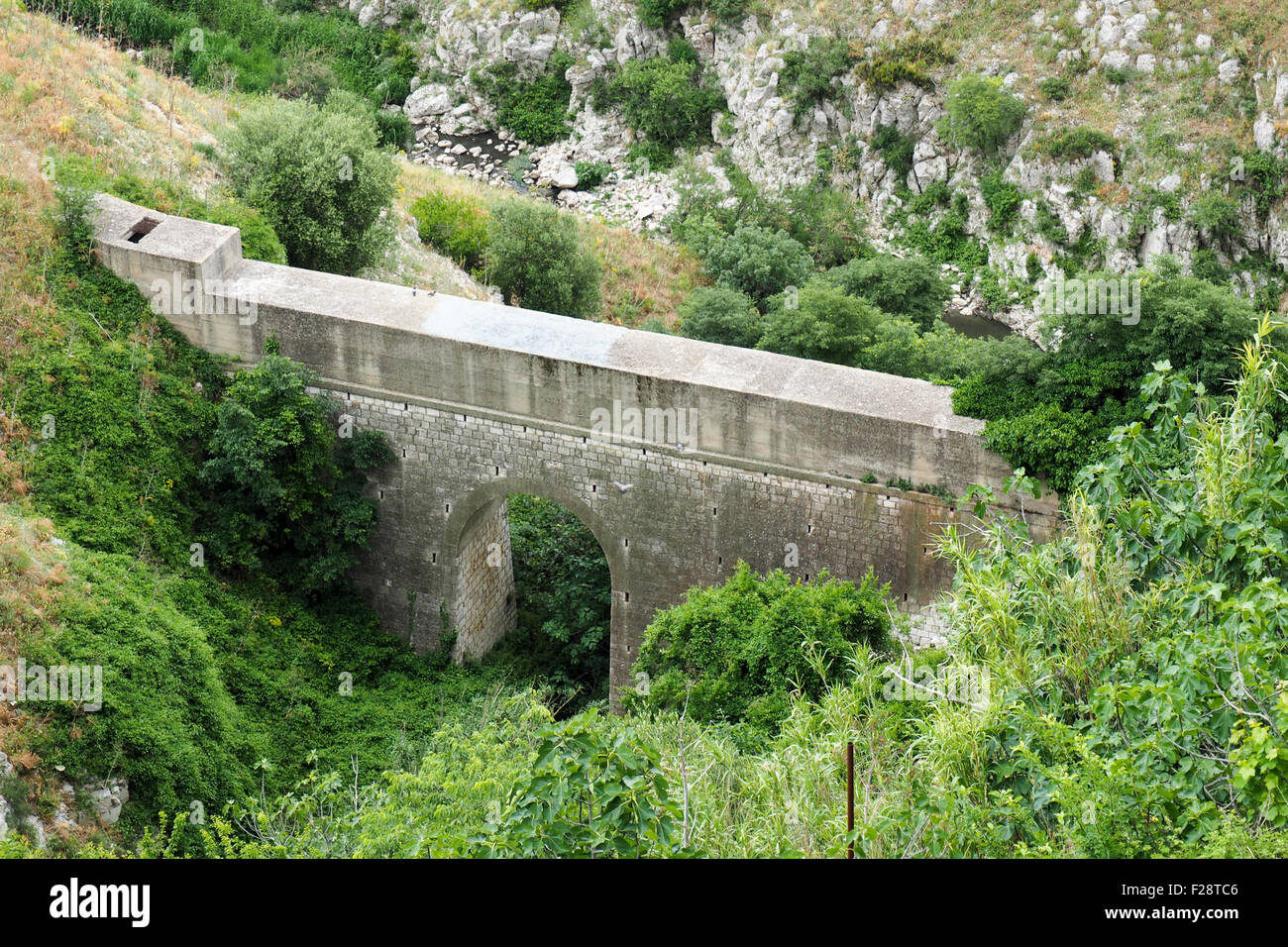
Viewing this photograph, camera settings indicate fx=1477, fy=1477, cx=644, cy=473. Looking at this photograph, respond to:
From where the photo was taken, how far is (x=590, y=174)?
45.0 metres

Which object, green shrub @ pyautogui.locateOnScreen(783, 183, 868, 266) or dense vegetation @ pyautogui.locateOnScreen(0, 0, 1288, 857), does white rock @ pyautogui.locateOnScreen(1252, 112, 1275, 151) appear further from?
green shrub @ pyautogui.locateOnScreen(783, 183, 868, 266)

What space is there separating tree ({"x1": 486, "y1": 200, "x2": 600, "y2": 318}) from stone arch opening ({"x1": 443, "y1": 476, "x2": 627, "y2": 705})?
301 inches

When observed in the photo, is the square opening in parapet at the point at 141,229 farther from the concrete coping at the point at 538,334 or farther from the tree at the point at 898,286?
the tree at the point at 898,286

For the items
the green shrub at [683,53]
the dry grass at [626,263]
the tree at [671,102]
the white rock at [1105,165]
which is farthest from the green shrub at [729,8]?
the white rock at [1105,165]

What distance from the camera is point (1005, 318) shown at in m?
40.1

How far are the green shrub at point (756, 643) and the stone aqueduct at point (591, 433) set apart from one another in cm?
161

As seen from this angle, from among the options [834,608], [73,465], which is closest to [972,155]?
[834,608]

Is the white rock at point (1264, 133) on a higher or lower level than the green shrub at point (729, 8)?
lower

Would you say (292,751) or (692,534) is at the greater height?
(692,534)

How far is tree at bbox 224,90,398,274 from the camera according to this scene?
27.9 meters

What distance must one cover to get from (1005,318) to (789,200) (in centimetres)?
711

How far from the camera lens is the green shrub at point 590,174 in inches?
1772

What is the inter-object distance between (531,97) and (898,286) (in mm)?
17583

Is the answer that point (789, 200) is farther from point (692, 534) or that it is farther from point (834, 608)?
point (834, 608)
